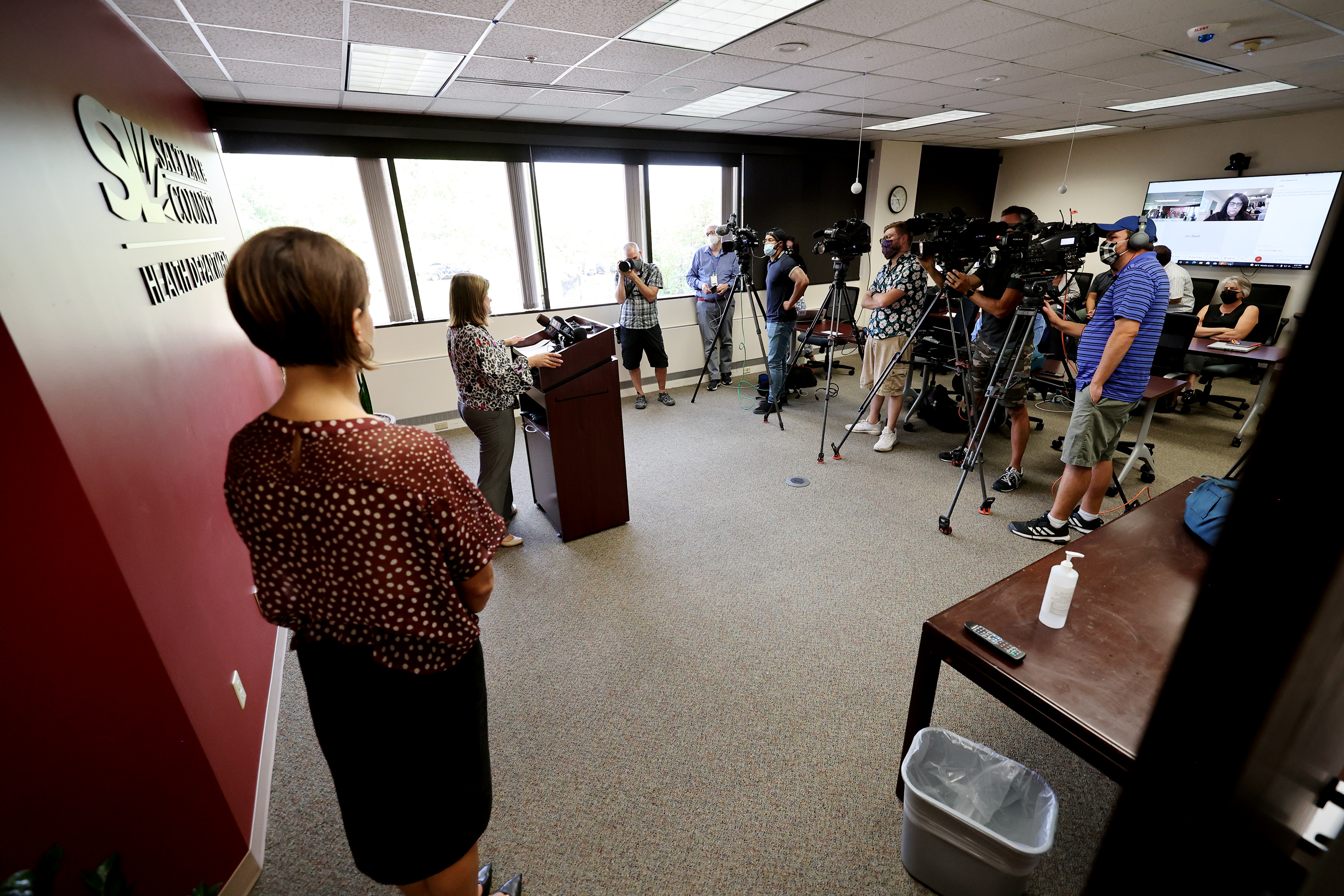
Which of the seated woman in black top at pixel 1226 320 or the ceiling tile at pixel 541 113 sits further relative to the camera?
the seated woman in black top at pixel 1226 320

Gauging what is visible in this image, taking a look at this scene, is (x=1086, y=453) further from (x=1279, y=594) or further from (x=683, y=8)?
(x=1279, y=594)

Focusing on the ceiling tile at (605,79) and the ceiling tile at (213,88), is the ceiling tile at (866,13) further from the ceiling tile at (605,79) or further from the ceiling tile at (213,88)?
the ceiling tile at (213,88)

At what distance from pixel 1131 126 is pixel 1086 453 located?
17.7ft

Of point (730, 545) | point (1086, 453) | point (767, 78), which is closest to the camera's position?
point (1086, 453)

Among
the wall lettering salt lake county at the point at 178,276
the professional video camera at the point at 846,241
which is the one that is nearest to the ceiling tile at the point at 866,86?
the professional video camera at the point at 846,241

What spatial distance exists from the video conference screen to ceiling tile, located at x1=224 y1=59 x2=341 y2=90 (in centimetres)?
732

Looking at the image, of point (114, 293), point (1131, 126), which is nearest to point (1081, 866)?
point (114, 293)

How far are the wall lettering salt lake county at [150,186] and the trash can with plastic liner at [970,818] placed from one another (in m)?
2.57

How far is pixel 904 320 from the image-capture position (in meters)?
3.95

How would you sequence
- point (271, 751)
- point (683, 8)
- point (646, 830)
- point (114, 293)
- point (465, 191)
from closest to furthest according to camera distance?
point (114, 293) < point (646, 830) < point (271, 751) < point (683, 8) < point (465, 191)

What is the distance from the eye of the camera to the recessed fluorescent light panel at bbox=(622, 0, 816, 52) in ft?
8.09

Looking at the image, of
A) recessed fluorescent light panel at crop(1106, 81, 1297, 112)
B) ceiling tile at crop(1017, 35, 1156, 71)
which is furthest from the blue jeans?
recessed fluorescent light panel at crop(1106, 81, 1297, 112)

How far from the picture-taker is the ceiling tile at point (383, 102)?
371cm

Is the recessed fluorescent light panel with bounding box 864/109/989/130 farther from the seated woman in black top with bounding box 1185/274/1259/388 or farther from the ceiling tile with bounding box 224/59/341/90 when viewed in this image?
the ceiling tile with bounding box 224/59/341/90
